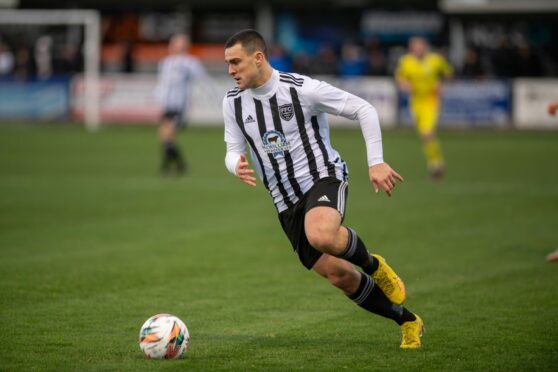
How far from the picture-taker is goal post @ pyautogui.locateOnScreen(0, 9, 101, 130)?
3366cm

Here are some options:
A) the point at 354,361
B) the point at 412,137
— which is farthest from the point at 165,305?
the point at 412,137

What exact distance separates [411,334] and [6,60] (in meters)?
→ 32.0

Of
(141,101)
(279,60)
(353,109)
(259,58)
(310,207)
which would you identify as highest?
(259,58)

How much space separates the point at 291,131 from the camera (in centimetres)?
739

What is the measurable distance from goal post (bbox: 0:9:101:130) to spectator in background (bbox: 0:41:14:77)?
7.50 feet

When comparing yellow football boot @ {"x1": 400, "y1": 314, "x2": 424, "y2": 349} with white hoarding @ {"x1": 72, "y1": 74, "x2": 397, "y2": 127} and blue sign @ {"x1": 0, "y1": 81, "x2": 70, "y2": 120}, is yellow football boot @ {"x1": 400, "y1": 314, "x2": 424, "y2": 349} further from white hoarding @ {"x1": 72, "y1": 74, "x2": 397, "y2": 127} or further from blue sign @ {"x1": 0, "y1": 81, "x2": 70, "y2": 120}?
blue sign @ {"x1": 0, "y1": 81, "x2": 70, "y2": 120}

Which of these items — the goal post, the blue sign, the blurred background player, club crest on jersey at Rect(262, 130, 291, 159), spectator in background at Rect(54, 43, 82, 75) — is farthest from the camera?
spectator in background at Rect(54, 43, 82, 75)

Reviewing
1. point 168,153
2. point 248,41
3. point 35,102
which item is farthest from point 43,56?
point 248,41

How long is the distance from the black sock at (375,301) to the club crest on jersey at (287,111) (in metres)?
1.27

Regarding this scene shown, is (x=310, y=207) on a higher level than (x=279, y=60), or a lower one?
higher

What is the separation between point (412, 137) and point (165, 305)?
73.2ft

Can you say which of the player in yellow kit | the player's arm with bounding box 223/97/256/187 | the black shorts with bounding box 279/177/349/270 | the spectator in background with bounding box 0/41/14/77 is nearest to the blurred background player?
the player in yellow kit

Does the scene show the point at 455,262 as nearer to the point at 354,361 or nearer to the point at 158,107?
the point at 354,361

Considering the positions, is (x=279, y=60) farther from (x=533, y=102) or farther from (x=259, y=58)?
(x=259, y=58)
